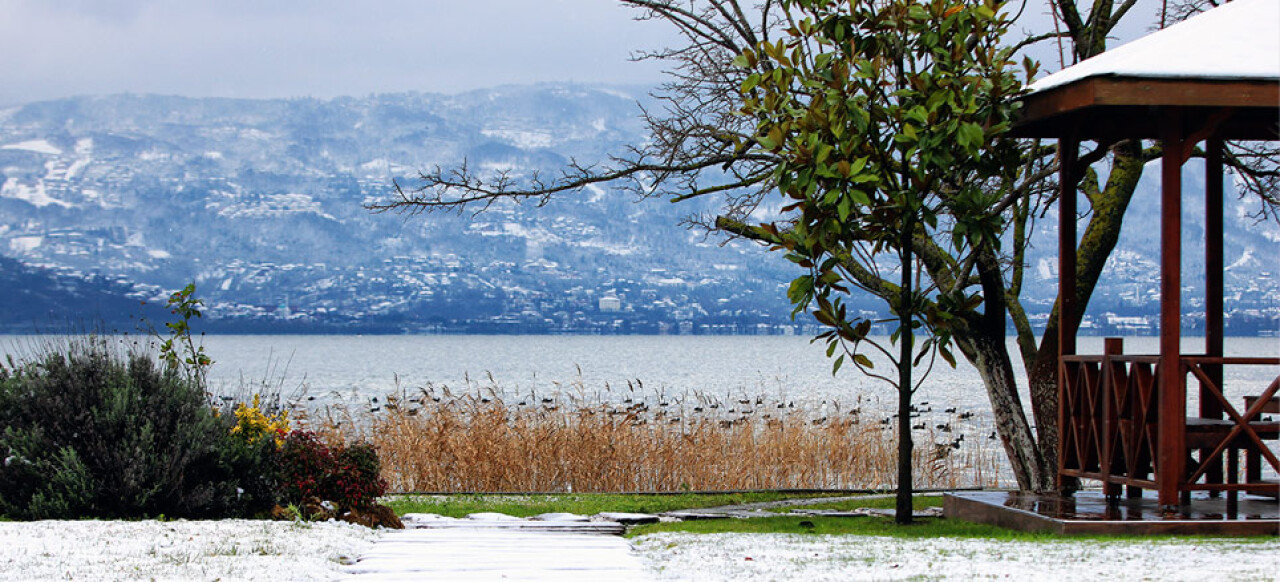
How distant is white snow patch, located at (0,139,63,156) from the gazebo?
188 meters

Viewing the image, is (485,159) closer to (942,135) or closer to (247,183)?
(247,183)

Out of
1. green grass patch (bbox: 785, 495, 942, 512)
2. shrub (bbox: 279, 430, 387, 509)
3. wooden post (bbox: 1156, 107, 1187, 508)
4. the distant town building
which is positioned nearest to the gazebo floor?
wooden post (bbox: 1156, 107, 1187, 508)

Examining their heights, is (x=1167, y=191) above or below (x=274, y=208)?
below

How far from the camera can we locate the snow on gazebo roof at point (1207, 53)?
7516mm

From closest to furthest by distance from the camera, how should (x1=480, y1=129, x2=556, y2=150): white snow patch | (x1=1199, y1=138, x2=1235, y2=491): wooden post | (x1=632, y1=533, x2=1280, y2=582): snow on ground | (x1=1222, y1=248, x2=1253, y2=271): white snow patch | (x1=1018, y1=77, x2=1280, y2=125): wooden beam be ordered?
(x1=632, y1=533, x2=1280, y2=582): snow on ground, (x1=1018, y1=77, x2=1280, y2=125): wooden beam, (x1=1199, y1=138, x2=1235, y2=491): wooden post, (x1=1222, y1=248, x2=1253, y2=271): white snow patch, (x1=480, y1=129, x2=556, y2=150): white snow patch

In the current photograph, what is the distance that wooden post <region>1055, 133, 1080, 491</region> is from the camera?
8.84 metres

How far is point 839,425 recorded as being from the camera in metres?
14.0

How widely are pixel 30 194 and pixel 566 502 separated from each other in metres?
169

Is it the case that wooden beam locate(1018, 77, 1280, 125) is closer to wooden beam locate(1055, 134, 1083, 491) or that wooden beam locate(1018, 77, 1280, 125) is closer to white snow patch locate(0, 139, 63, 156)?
wooden beam locate(1055, 134, 1083, 491)

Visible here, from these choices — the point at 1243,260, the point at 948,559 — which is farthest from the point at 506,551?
the point at 1243,260

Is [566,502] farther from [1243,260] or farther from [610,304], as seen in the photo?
[1243,260]

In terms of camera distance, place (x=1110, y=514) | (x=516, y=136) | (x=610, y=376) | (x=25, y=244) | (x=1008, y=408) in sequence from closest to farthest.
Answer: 1. (x=1110, y=514)
2. (x=1008, y=408)
3. (x=610, y=376)
4. (x=25, y=244)
5. (x=516, y=136)

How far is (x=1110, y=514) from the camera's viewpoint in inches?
308

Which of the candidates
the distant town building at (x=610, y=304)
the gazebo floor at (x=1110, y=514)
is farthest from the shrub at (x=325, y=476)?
the distant town building at (x=610, y=304)
